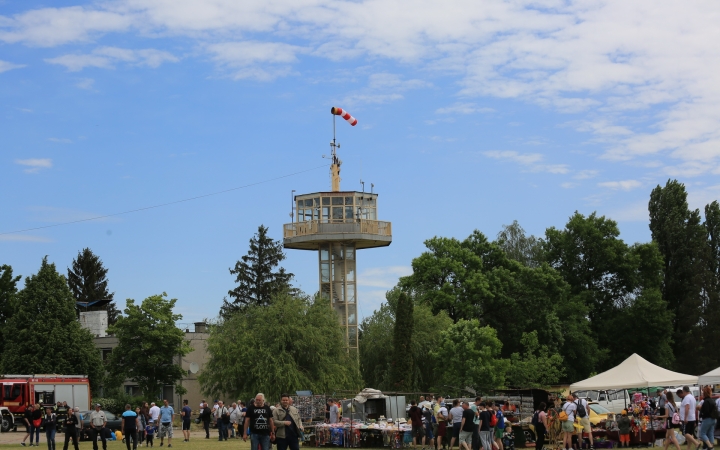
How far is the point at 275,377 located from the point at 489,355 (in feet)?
43.8

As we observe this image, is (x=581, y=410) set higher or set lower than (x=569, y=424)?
higher

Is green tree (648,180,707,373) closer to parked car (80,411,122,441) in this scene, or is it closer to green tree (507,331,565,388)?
green tree (507,331,565,388)

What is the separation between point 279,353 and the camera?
51844 millimetres

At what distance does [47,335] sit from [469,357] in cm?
2524

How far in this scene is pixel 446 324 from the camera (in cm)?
Result: 6016

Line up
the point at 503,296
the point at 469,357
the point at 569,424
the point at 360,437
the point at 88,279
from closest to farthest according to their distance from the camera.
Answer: the point at 569,424 → the point at 360,437 → the point at 469,357 → the point at 503,296 → the point at 88,279

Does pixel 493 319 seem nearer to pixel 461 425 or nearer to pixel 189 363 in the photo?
pixel 189 363

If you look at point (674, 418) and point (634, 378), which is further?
point (634, 378)

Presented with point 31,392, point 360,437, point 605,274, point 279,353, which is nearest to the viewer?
point 360,437

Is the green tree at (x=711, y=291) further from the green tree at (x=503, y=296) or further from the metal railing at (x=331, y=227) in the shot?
the metal railing at (x=331, y=227)

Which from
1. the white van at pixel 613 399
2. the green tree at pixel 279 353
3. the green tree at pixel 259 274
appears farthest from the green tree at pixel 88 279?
the white van at pixel 613 399

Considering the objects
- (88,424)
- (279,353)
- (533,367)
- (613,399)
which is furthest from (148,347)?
(613,399)

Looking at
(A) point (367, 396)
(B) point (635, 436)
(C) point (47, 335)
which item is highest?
(C) point (47, 335)

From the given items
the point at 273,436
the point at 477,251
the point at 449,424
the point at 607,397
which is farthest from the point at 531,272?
the point at 273,436
